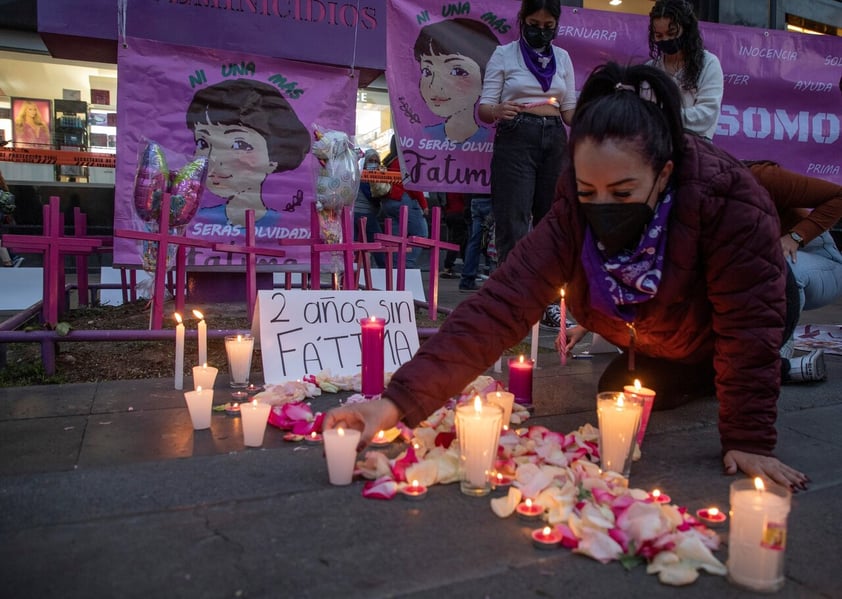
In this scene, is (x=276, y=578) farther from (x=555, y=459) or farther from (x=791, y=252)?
(x=791, y=252)

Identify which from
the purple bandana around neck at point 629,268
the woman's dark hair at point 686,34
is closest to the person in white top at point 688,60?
the woman's dark hair at point 686,34

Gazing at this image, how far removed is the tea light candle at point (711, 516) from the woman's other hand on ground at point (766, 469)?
0.95ft

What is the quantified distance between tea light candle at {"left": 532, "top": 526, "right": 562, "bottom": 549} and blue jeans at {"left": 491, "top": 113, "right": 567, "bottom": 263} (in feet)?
9.15

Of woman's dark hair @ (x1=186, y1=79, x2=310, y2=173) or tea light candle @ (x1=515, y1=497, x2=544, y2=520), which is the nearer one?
tea light candle @ (x1=515, y1=497, x2=544, y2=520)

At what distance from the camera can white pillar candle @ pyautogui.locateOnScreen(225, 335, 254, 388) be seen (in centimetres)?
307

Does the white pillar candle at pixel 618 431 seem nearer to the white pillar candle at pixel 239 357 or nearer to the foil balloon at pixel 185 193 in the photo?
the white pillar candle at pixel 239 357

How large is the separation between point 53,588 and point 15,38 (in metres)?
9.33

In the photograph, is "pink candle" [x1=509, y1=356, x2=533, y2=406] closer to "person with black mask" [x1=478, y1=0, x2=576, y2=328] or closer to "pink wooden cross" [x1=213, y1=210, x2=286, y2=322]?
"person with black mask" [x1=478, y1=0, x2=576, y2=328]

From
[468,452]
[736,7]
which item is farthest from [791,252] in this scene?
[736,7]

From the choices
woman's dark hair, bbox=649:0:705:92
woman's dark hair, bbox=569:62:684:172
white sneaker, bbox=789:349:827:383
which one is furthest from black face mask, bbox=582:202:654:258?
woman's dark hair, bbox=649:0:705:92

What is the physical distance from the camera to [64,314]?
16.5 ft

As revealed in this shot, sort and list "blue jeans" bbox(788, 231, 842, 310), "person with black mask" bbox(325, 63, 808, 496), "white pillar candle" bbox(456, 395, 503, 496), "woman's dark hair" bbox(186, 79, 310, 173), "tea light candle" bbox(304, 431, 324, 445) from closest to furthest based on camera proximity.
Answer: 1. "white pillar candle" bbox(456, 395, 503, 496)
2. "person with black mask" bbox(325, 63, 808, 496)
3. "tea light candle" bbox(304, 431, 324, 445)
4. "blue jeans" bbox(788, 231, 842, 310)
5. "woman's dark hair" bbox(186, 79, 310, 173)

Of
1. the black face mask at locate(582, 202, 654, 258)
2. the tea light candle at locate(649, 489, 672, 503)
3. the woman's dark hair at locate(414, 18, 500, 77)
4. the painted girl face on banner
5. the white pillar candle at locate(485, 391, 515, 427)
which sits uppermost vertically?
the woman's dark hair at locate(414, 18, 500, 77)

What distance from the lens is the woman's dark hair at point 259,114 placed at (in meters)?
5.04
